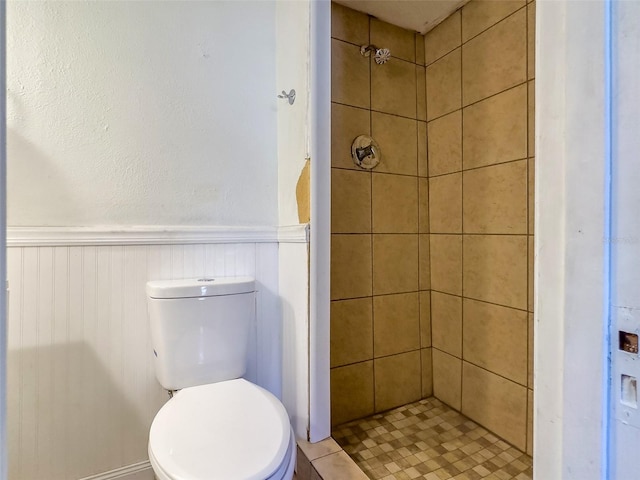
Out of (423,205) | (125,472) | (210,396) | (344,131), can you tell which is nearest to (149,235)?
(210,396)

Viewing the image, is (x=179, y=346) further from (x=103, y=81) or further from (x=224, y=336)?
(x=103, y=81)

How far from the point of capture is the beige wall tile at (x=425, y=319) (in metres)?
1.83

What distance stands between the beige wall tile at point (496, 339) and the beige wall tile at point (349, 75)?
1.14 meters

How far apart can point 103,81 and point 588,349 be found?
1550 millimetres

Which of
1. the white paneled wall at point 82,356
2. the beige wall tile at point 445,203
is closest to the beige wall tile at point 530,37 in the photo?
the beige wall tile at point 445,203

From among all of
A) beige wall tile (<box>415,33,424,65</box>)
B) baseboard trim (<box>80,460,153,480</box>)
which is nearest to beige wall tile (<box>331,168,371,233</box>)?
beige wall tile (<box>415,33,424,65</box>)

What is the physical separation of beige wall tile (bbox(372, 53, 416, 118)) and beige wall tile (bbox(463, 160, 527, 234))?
1.62 feet

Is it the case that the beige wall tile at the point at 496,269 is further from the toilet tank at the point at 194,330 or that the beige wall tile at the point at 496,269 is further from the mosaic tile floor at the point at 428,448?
the toilet tank at the point at 194,330

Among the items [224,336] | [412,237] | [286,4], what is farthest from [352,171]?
[224,336]

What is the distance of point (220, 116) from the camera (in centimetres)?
142

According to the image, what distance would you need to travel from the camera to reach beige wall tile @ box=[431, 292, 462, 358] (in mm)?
1695

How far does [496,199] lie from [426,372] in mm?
976

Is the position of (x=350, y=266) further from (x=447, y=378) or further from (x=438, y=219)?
Answer: (x=447, y=378)

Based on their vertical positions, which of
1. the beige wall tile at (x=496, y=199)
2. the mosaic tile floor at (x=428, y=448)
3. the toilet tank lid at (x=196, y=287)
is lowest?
the mosaic tile floor at (x=428, y=448)
